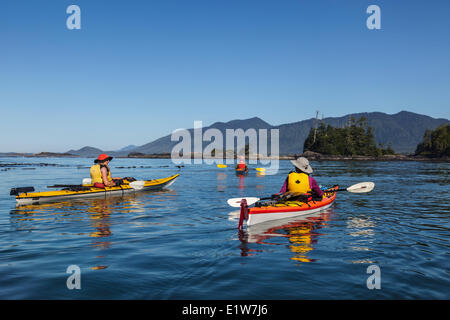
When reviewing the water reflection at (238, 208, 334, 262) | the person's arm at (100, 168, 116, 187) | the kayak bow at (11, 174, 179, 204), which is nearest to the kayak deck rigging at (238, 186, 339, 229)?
the water reflection at (238, 208, 334, 262)

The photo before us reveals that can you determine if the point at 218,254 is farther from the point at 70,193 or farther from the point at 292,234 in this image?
the point at 70,193

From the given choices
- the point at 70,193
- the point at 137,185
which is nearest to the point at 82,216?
the point at 70,193

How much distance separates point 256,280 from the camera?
21.0 ft

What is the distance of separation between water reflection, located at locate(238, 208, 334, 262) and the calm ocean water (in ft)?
0.11

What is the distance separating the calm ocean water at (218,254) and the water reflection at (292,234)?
33 millimetres

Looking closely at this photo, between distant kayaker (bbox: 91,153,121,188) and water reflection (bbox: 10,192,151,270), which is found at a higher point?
distant kayaker (bbox: 91,153,121,188)

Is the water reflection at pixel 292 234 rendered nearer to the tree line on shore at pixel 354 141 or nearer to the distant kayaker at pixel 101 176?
the distant kayaker at pixel 101 176

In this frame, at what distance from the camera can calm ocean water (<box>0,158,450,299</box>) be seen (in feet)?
19.4

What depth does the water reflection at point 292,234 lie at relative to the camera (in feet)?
28.0

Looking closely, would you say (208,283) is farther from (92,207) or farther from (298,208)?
(92,207)

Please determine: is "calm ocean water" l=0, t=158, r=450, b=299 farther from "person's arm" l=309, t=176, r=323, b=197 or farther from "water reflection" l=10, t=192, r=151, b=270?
"person's arm" l=309, t=176, r=323, b=197

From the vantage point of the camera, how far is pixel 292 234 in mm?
10320

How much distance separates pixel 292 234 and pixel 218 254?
10.4ft
